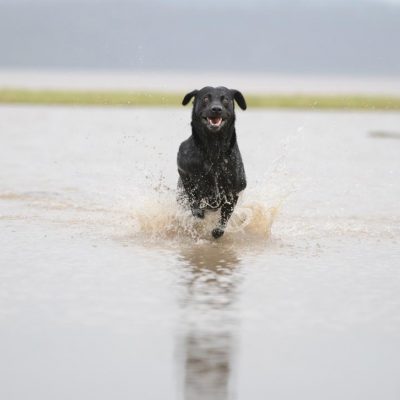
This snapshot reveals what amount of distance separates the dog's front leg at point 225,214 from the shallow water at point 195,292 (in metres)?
0.13

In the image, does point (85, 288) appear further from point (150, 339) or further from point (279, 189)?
point (279, 189)

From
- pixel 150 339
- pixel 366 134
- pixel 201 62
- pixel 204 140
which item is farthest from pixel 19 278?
pixel 201 62

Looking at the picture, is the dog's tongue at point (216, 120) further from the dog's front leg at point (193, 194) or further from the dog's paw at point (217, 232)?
the dog's paw at point (217, 232)

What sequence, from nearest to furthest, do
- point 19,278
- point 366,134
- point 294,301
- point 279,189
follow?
point 294,301 → point 19,278 → point 279,189 → point 366,134

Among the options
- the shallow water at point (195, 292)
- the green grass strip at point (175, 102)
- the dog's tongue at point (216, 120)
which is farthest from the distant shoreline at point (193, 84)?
the dog's tongue at point (216, 120)

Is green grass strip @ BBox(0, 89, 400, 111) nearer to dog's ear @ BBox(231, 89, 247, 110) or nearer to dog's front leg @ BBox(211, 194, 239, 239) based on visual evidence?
dog's ear @ BBox(231, 89, 247, 110)

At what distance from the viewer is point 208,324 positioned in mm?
6398

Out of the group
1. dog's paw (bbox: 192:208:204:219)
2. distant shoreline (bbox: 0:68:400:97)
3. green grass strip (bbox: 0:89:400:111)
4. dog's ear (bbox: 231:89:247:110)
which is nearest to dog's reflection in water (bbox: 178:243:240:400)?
dog's paw (bbox: 192:208:204:219)

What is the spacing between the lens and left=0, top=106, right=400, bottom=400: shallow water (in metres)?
5.42

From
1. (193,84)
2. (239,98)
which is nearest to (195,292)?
(239,98)

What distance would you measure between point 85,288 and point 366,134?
1959cm

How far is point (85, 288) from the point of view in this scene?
7402mm

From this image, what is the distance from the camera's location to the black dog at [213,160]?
31.1 ft

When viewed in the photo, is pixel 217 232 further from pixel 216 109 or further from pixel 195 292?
pixel 195 292
